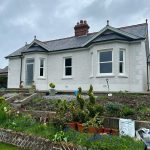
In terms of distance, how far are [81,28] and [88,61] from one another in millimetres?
5124

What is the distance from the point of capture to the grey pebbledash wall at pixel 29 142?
326 inches

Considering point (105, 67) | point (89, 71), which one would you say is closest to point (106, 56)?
point (105, 67)

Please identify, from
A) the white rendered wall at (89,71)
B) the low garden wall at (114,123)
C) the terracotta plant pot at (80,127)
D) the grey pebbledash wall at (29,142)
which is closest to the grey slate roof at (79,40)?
the white rendered wall at (89,71)

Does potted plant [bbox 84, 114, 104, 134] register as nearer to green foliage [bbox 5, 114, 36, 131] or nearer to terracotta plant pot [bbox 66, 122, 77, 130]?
terracotta plant pot [bbox 66, 122, 77, 130]

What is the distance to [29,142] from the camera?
9.21m

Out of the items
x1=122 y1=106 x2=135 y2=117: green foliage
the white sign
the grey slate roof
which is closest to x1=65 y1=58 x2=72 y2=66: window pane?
the grey slate roof

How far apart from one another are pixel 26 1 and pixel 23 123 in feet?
28.1

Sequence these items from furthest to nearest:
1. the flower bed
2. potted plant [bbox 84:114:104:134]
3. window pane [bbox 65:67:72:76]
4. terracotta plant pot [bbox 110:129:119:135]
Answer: window pane [bbox 65:67:72:76]
terracotta plant pot [bbox 110:129:119:135]
potted plant [bbox 84:114:104:134]
the flower bed

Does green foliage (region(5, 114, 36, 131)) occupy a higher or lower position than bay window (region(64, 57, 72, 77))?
lower

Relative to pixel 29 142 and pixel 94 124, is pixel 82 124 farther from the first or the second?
pixel 29 142

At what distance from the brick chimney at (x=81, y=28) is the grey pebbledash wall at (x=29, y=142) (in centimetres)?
1690

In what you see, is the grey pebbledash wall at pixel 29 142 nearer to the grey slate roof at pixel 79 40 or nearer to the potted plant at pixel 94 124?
the potted plant at pixel 94 124

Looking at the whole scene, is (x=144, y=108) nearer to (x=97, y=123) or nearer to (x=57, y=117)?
(x=97, y=123)

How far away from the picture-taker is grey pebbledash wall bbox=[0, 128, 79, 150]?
27.2ft
